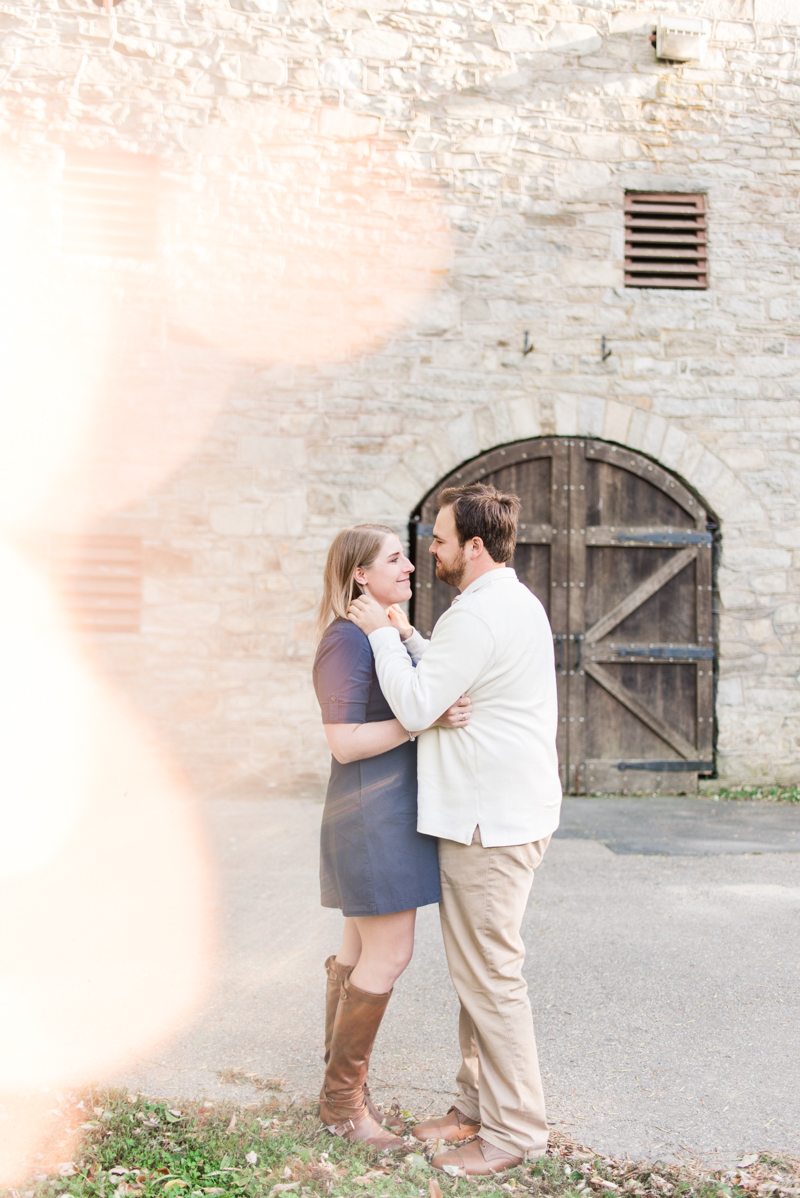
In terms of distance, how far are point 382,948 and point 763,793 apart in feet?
18.8

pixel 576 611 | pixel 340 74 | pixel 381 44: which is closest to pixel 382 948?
pixel 576 611

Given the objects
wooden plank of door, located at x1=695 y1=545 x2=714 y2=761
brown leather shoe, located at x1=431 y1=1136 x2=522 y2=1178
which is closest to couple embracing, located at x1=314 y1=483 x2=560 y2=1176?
brown leather shoe, located at x1=431 y1=1136 x2=522 y2=1178

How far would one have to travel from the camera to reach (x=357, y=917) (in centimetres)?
232

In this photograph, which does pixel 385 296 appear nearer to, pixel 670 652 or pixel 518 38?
pixel 518 38

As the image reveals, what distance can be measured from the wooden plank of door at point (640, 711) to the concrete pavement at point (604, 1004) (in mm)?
1959

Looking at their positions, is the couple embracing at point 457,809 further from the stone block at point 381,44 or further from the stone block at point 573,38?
the stone block at point 573,38

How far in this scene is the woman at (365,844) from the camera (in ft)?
7.50

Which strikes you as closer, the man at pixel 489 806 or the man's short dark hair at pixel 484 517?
the man at pixel 489 806

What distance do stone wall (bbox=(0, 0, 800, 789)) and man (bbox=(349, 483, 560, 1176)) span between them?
4799mm

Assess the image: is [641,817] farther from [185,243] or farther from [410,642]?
[185,243]

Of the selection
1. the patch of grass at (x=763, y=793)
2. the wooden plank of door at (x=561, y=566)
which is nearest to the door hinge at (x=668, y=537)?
the wooden plank of door at (x=561, y=566)

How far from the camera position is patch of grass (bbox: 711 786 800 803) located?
7.14 m

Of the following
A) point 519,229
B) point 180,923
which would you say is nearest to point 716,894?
point 180,923

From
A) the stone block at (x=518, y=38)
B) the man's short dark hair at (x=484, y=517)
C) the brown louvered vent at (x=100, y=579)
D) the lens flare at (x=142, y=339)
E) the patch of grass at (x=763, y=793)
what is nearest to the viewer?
the man's short dark hair at (x=484, y=517)
